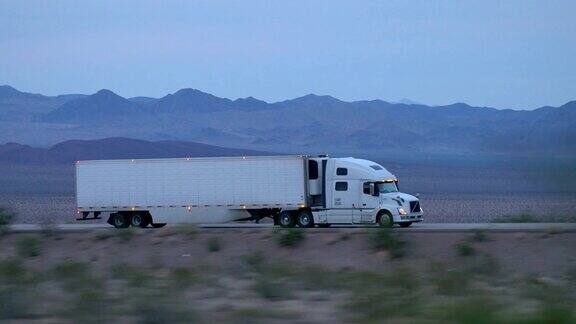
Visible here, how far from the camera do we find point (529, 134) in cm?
1853

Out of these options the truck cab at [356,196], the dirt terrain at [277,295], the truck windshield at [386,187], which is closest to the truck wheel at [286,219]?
the truck cab at [356,196]

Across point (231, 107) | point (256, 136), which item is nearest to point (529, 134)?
point (256, 136)

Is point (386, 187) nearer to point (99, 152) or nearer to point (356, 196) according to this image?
point (356, 196)

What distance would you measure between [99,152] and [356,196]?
82.2m

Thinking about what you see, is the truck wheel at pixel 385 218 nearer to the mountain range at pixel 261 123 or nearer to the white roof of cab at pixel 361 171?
the white roof of cab at pixel 361 171

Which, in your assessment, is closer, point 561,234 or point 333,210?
point 561,234

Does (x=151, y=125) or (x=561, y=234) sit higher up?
(x=151, y=125)

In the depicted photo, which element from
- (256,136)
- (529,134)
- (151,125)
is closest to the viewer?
(529,134)

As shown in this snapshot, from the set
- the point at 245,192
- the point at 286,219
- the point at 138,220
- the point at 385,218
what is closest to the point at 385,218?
the point at 385,218

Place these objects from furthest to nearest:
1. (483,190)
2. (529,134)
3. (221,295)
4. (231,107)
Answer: (231,107), (483,190), (529,134), (221,295)

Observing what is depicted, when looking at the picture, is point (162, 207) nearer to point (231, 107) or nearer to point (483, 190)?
point (483, 190)

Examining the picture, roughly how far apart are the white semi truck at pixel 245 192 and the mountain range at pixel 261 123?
91916mm

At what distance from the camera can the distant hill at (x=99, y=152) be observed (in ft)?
401

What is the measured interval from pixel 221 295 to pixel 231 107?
6870 inches
